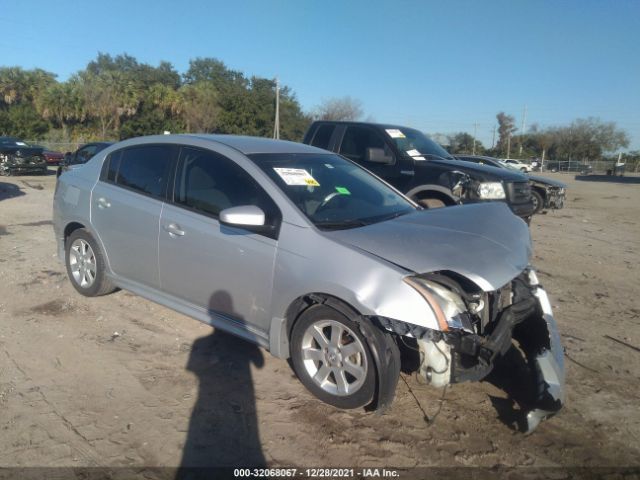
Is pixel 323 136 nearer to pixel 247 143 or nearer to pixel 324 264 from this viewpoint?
pixel 247 143

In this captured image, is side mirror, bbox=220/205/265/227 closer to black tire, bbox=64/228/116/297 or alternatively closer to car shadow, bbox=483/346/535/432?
car shadow, bbox=483/346/535/432

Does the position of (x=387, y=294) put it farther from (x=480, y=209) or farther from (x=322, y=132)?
(x=322, y=132)

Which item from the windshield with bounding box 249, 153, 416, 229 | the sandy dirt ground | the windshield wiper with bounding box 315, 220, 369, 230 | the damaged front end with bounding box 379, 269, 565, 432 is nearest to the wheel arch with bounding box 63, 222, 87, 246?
the sandy dirt ground

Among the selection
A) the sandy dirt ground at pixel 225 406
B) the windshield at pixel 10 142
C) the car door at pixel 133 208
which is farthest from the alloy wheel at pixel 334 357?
the windshield at pixel 10 142

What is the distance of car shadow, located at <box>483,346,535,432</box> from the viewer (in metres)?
3.18

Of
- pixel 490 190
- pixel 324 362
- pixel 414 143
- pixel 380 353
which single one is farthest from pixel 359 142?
pixel 380 353

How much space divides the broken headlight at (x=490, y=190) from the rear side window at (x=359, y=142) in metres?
1.56

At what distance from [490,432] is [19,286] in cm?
513

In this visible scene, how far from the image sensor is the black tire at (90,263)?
4.97 meters

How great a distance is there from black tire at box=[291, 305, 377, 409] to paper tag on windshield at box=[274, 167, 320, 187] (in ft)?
3.46

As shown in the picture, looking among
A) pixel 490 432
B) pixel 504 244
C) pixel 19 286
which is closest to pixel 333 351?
pixel 490 432

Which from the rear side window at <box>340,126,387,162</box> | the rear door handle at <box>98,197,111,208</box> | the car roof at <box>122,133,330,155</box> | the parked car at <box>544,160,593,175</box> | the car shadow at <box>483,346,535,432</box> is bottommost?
the car shadow at <box>483,346,535,432</box>

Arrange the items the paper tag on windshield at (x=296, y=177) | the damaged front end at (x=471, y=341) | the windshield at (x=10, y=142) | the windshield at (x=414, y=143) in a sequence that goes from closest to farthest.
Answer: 1. the damaged front end at (x=471, y=341)
2. the paper tag on windshield at (x=296, y=177)
3. the windshield at (x=414, y=143)
4. the windshield at (x=10, y=142)

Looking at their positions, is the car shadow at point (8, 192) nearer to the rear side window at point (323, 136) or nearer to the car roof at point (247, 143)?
the rear side window at point (323, 136)
